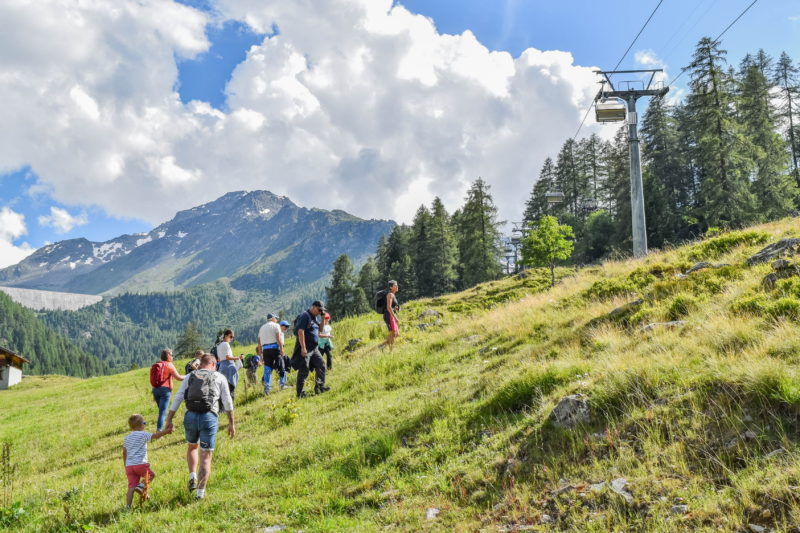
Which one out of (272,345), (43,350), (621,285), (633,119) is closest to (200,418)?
(272,345)

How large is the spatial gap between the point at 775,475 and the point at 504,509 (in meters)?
2.29

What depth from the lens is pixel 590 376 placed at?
20.5 ft

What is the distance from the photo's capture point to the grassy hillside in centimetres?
395

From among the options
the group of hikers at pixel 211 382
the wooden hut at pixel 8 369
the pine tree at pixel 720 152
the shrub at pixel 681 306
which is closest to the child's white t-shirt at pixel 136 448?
the group of hikers at pixel 211 382

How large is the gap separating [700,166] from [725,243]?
40.1 metres

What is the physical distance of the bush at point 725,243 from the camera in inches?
468

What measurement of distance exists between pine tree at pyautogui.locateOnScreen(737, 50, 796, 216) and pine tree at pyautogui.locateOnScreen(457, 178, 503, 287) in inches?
1055

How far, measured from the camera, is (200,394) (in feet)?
21.1

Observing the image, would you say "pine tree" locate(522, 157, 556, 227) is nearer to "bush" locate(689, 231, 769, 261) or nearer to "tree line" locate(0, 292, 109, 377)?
"bush" locate(689, 231, 769, 261)

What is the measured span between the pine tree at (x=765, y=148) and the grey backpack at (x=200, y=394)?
128 ft

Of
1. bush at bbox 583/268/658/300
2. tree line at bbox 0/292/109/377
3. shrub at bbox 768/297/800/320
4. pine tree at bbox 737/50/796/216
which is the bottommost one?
tree line at bbox 0/292/109/377

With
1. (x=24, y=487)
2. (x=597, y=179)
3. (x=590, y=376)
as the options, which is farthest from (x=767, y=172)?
(x=24, y=487)

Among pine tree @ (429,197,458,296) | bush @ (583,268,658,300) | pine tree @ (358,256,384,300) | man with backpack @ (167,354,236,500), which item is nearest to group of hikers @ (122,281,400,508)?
man with backpack @ (167,354,236,500)

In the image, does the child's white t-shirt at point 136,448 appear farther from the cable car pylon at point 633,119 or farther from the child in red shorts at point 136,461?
the cable car pylon at point 633,119
